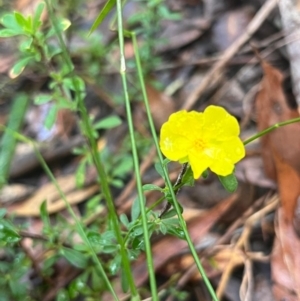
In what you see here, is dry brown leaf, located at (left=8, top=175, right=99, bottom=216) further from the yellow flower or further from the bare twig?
the yellow flower

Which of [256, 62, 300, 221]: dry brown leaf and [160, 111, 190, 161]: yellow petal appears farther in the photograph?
[256, 62, 300, 221]: dry brown leaf

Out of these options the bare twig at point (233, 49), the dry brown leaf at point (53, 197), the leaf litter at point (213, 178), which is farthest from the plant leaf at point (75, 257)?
the bare twig at point (233, 49)

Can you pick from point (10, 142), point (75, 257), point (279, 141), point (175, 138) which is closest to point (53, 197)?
point (10, 142)

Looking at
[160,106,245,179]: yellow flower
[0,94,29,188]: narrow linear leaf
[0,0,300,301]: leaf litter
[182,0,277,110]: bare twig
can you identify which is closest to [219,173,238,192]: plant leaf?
[160,106,245,179]: yellow flower

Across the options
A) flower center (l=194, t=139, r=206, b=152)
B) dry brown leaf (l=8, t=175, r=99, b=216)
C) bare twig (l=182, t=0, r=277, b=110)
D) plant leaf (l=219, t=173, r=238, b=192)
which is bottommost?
dry brown leaf (l=8, t=175, r=99, b=216)

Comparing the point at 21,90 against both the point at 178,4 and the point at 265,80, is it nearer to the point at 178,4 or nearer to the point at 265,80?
the point at 178,4

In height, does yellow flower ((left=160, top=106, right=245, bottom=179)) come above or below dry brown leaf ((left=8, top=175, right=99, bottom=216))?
above
